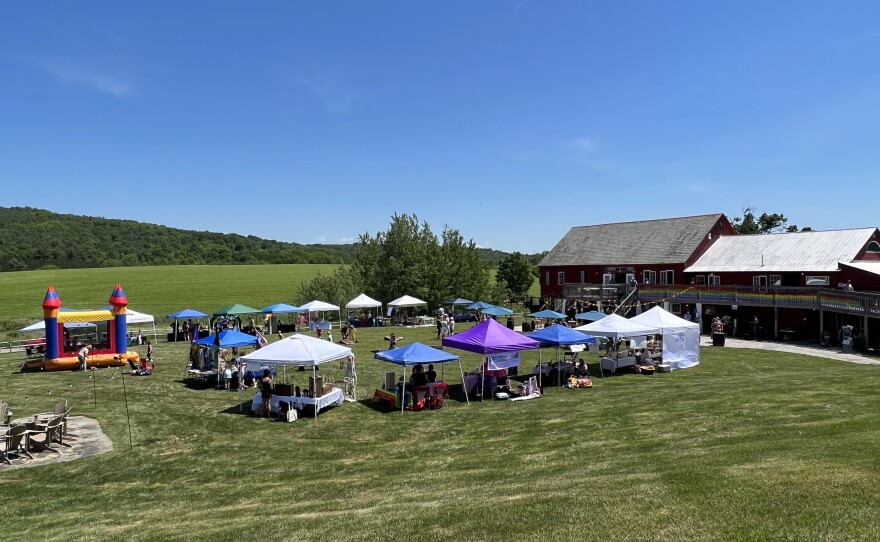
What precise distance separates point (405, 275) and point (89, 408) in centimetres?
3836

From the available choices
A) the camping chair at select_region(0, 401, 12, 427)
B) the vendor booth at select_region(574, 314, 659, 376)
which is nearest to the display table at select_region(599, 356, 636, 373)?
the vendor booth at select_region(574, 314, 659, 376)

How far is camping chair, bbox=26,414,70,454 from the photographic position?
44.7 feet

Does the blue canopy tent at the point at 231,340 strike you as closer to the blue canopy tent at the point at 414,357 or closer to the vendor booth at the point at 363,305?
the blue canopy tent at the point at 414,357

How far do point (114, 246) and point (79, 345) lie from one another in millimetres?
116079

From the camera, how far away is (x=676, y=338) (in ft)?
78.2

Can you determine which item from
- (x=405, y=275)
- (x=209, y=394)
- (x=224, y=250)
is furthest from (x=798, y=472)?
(x=224, y=250)

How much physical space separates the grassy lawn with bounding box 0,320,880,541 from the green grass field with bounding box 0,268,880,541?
44mm

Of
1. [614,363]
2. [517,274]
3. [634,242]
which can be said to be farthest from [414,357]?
[517,274]

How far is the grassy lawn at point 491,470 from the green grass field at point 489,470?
0.04 meters

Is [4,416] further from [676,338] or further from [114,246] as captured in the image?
[114,246]

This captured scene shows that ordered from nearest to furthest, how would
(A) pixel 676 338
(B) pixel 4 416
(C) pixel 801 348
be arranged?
(B) pixel 4 416 → (A) pixel 676 338 → (C) pixel 801 348

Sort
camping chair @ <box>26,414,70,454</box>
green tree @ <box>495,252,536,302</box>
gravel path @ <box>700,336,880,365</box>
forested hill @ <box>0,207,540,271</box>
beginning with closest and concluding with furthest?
1. camping chair @ <box>26,414,70,454</box>
2. gravel path @ <box>700,336,880,365</box>
3. green tree @ <box>495,252,536,302</box>
4. forested hill @ <box>0,207,540,271</box>

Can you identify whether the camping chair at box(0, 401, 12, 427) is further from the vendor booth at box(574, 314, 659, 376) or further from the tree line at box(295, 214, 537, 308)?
the tree line at box(295, 214, 537, 308)

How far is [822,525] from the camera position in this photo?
661 cm
